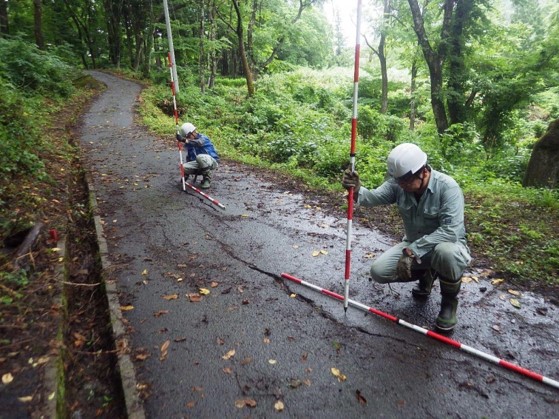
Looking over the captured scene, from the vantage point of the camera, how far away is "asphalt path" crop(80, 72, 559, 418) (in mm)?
2822

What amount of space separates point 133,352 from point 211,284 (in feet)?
4.27

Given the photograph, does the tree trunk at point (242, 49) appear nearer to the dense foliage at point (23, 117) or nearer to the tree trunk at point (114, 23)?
the dense foliage at point (23, 117)

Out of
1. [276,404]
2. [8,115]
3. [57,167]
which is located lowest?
[276,404]

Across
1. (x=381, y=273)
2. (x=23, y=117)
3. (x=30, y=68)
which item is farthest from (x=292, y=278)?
(x=30, y=68)

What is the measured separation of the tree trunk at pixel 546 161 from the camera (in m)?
7.52

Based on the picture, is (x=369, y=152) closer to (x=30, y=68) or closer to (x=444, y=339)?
(x=444, y=339)

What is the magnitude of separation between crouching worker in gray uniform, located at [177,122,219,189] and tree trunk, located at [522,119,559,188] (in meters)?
7.15

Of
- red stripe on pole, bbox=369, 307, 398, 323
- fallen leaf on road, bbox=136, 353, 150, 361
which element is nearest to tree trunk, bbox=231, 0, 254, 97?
red stripe on pole, bbox=369, 307, 398, 323

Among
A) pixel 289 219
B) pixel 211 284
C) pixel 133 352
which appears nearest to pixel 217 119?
pixel 289 219

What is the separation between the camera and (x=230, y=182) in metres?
8.48

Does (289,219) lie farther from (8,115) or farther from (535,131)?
(535,131)

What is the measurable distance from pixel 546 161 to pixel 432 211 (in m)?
6.05

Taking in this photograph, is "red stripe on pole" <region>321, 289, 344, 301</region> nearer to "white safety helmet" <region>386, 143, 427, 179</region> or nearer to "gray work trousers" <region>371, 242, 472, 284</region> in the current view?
"gray work trousers" <region>371, 242, 472, 284</region>

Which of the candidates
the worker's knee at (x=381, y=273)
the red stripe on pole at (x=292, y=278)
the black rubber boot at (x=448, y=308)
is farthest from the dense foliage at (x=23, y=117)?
the black rubber boot at (x=448, y=308)
